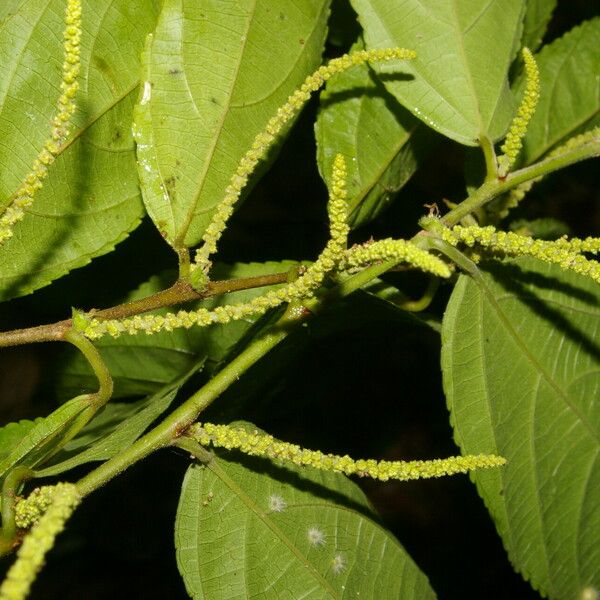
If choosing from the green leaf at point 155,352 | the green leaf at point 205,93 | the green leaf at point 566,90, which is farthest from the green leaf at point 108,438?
the green leaf at point 566,90

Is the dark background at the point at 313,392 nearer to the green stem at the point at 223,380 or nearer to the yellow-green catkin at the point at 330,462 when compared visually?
the green stem at the point at 223,380

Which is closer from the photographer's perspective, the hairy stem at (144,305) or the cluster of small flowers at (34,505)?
the cluster of small flowers at (34,505)

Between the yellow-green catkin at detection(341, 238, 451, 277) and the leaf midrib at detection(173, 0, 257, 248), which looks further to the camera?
the leaf midrib at detection(173, 0, 257, 248)

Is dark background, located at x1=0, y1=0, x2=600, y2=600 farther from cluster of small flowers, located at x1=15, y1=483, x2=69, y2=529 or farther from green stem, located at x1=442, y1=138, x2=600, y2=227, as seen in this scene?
cluster of small flowers, located at x1=15, y1=483, x2=69, y2=529

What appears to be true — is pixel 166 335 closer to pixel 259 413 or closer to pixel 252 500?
pixel 259 413

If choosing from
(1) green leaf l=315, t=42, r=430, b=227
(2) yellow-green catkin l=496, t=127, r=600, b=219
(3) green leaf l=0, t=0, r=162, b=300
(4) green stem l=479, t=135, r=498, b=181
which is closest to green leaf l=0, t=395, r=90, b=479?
(3) green leaf l=0, t=0, r=162, b=300

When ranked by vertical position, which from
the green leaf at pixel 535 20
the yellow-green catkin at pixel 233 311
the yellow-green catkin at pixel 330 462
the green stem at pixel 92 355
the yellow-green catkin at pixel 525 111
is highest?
the green leaf at pixel 535 20

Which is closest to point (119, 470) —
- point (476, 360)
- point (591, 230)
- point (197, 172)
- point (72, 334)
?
point (72, 334)
